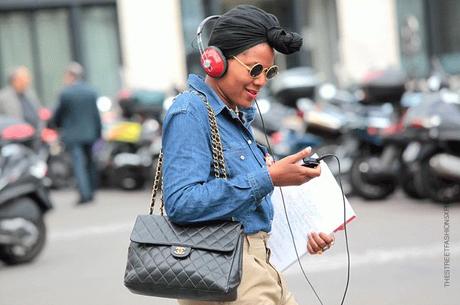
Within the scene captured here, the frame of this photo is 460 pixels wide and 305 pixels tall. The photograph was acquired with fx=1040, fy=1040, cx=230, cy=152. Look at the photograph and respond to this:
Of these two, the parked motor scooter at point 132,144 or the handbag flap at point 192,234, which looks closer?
the handbag flap at point 192,234

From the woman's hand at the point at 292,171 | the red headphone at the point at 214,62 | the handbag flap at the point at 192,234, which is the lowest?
the handbag flap at the point at 192,234

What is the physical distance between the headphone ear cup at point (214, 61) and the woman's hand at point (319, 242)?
0.67 metres

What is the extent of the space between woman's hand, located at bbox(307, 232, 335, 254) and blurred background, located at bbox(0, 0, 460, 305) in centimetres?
141

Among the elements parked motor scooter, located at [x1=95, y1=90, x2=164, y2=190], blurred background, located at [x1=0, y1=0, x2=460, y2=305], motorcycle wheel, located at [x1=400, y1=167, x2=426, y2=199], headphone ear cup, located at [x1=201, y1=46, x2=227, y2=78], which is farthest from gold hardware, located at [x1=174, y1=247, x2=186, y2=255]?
parked motor scooter, located at [x1=95, y1=90, x2=164, y2=190]

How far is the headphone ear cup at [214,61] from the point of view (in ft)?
10.3

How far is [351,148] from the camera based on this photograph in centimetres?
1194

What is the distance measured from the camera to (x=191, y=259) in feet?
9.87

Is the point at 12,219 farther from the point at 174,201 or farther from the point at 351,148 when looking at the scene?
the point at 174,201

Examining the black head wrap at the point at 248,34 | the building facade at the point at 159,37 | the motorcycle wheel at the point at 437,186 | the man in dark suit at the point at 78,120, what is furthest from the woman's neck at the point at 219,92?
the building facade at the point at 159,37

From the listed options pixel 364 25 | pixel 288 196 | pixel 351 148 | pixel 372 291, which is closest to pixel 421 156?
pixel 351 148

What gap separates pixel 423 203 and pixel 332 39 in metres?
11.3

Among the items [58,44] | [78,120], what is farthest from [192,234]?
[58,44]

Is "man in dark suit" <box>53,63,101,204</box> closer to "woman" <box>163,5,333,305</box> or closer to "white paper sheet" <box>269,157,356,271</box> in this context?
"white paper sheet" <box>269,157,356,271</box>

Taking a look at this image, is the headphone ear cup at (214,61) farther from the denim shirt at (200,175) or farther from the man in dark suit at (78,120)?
the man in dark suit at (78,120)
